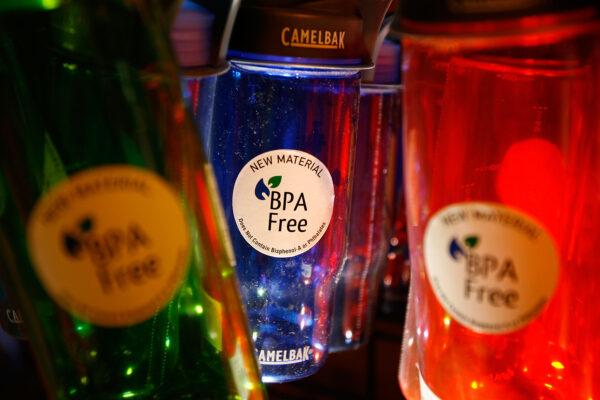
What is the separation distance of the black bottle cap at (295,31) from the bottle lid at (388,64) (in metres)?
0.10

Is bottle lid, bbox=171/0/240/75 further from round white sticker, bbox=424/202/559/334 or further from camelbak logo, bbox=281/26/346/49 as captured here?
round white sticker, bbox=424/202/559/334

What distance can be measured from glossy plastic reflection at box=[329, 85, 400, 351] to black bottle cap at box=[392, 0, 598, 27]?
0.21 metres

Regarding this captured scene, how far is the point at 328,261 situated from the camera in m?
0.53

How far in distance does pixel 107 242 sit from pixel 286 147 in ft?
0.58

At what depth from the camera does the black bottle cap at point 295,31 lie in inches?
16.7

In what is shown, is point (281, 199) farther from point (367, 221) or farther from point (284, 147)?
point (367, 221)

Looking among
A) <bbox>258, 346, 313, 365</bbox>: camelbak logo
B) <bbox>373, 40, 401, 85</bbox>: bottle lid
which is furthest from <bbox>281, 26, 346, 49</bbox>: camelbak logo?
<bbox>258, 346, 313, 365</bbox>: camelbak logo

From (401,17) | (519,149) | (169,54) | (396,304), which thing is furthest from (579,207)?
(396,304)

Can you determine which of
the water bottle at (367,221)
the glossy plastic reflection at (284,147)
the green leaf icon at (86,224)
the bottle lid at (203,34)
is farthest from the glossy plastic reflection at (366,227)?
the green leaf icon at (86,224)

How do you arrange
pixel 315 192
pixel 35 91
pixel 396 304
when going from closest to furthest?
1. pixel 35 91
2. pixel 315 192
3. pixel 396 304

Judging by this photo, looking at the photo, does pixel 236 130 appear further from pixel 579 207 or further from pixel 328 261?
pixel 579 207

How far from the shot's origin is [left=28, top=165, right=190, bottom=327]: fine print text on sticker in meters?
0.34

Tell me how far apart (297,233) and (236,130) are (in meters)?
0.09

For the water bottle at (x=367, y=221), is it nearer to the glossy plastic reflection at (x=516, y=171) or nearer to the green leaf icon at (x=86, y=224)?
the glossy plastic reflection at (x=516, y=171)
